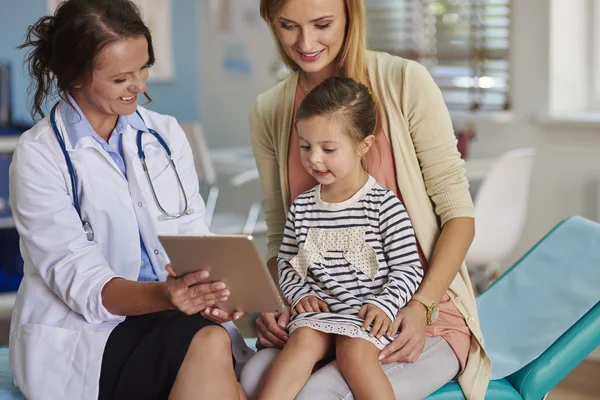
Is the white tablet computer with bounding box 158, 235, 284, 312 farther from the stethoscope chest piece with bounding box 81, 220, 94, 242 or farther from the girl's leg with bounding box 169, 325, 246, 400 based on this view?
the stethoscope chest piece with bounding box 81, 220, 94, 242

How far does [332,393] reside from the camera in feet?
5.20

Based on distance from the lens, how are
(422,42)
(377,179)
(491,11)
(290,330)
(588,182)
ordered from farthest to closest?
(422,42), (491,11), (588,182), (377,179), (290,330)

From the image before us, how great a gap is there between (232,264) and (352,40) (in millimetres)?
550

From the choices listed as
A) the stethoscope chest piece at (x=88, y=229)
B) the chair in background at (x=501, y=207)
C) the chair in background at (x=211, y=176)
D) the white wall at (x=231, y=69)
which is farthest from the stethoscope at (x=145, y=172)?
the white wall at (x=231, y=69)

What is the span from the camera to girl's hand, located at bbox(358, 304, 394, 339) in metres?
1.60

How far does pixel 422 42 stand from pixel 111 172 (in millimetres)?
2816

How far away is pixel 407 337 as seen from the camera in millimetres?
1650

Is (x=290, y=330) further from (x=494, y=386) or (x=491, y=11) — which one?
(x=491, y=11)

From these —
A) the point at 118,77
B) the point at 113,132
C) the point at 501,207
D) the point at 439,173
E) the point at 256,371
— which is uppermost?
the point at 118,77

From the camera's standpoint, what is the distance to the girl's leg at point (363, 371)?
1.56 meters

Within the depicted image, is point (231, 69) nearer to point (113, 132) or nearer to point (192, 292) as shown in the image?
point (113, 132)

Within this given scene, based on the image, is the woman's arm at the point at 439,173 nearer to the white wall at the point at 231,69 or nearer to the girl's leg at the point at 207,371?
the girl's leg at the point at 207,371

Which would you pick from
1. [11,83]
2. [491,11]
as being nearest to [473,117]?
[491,11]

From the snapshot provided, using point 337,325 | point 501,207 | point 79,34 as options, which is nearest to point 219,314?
point 337,325
